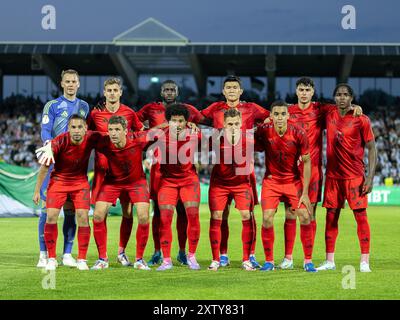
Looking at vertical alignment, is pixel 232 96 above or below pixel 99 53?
below

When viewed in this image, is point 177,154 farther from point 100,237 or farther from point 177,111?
point 100,237

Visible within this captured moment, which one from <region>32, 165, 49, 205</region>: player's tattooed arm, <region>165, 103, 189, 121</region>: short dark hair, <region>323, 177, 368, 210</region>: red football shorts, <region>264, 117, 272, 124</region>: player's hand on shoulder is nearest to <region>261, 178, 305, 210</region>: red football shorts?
<region>323, 177, 368, 210</region>: red football shorts

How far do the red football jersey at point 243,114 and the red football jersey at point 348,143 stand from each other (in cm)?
87

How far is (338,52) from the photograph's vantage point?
31.6 meters

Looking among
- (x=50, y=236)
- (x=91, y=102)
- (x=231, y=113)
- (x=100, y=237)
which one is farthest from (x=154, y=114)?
(x=91, y=102)

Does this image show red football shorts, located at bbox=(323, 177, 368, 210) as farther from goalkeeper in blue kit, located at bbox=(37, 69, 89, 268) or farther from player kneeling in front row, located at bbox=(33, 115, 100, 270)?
goalkeeper in blue kit, located at bbox=(37, 69, 89, 268)

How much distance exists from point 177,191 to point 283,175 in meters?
1.22

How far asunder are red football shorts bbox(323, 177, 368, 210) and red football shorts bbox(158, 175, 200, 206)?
4.94 ft

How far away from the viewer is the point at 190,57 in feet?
106

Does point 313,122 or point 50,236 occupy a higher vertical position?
point 313,122
